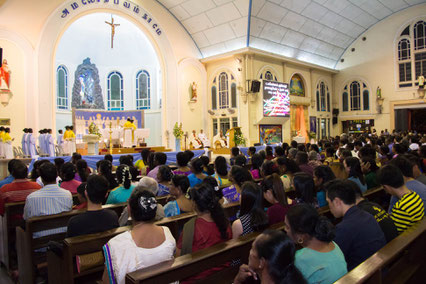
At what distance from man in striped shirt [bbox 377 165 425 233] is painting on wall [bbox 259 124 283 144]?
13.3m

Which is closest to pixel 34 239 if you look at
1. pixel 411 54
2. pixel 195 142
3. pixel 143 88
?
pixel 195 142

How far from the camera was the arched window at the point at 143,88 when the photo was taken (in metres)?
18.2

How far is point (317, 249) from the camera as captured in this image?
1.75m

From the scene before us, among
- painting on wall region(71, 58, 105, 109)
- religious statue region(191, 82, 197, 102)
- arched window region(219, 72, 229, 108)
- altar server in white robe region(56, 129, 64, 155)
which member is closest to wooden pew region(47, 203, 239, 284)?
altar server in white robe region(56, 129, 64, 155)

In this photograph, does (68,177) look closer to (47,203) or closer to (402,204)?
(47,203)

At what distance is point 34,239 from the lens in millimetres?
2979

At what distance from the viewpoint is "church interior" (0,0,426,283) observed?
1174 cm

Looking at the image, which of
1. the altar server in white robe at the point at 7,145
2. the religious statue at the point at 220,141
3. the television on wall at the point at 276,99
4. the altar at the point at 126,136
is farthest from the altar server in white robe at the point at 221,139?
the altar server in white robe at the point at 7,145

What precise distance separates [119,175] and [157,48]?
12621 mm

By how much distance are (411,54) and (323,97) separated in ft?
16.7

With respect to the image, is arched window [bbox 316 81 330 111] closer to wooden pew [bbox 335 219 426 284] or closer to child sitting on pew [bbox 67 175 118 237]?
wooden pew [bbox 335 219 426 284]

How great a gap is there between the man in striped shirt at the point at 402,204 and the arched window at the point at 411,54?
1815 centimetres

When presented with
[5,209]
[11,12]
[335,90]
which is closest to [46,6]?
[11,12]

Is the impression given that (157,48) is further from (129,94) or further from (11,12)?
(11,12)
